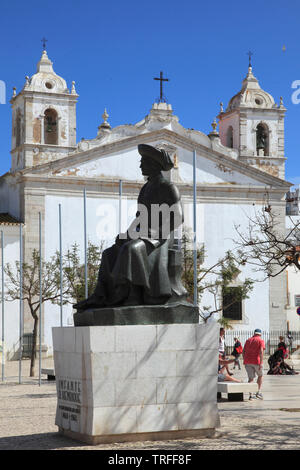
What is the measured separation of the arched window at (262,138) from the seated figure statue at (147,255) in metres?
29.9

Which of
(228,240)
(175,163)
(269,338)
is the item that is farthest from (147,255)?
(269,338)

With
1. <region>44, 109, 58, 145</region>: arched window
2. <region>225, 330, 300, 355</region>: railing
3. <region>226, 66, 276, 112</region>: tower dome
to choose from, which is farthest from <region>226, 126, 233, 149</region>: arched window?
<region>225, 330, 300, 355</region>: railing

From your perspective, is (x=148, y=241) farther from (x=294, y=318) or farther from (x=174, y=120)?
(x=294, y=318)

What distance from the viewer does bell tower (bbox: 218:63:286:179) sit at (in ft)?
128

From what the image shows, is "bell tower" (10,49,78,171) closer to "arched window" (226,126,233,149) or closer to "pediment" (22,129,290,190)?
"pediment" (22,129,290,190)

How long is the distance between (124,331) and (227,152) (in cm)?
2976

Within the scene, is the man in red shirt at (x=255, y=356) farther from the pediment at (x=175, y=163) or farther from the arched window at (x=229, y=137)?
the arched window at (x=229, y=137)

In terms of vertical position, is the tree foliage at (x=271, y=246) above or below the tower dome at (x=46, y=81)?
below

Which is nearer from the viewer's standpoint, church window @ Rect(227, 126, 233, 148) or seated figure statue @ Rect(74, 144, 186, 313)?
seated figure statue @ Rect(74, 144, 186, 313)

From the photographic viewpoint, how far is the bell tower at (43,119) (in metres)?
35.1

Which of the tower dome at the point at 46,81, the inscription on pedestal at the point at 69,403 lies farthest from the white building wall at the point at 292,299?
the inscription on pedestal at the point at 69,403

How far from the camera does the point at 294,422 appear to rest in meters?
10.9

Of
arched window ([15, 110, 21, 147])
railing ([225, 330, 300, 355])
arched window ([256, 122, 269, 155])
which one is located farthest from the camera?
arched window ([256, 122, 269, 155])

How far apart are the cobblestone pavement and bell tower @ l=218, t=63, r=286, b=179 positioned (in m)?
22.7
